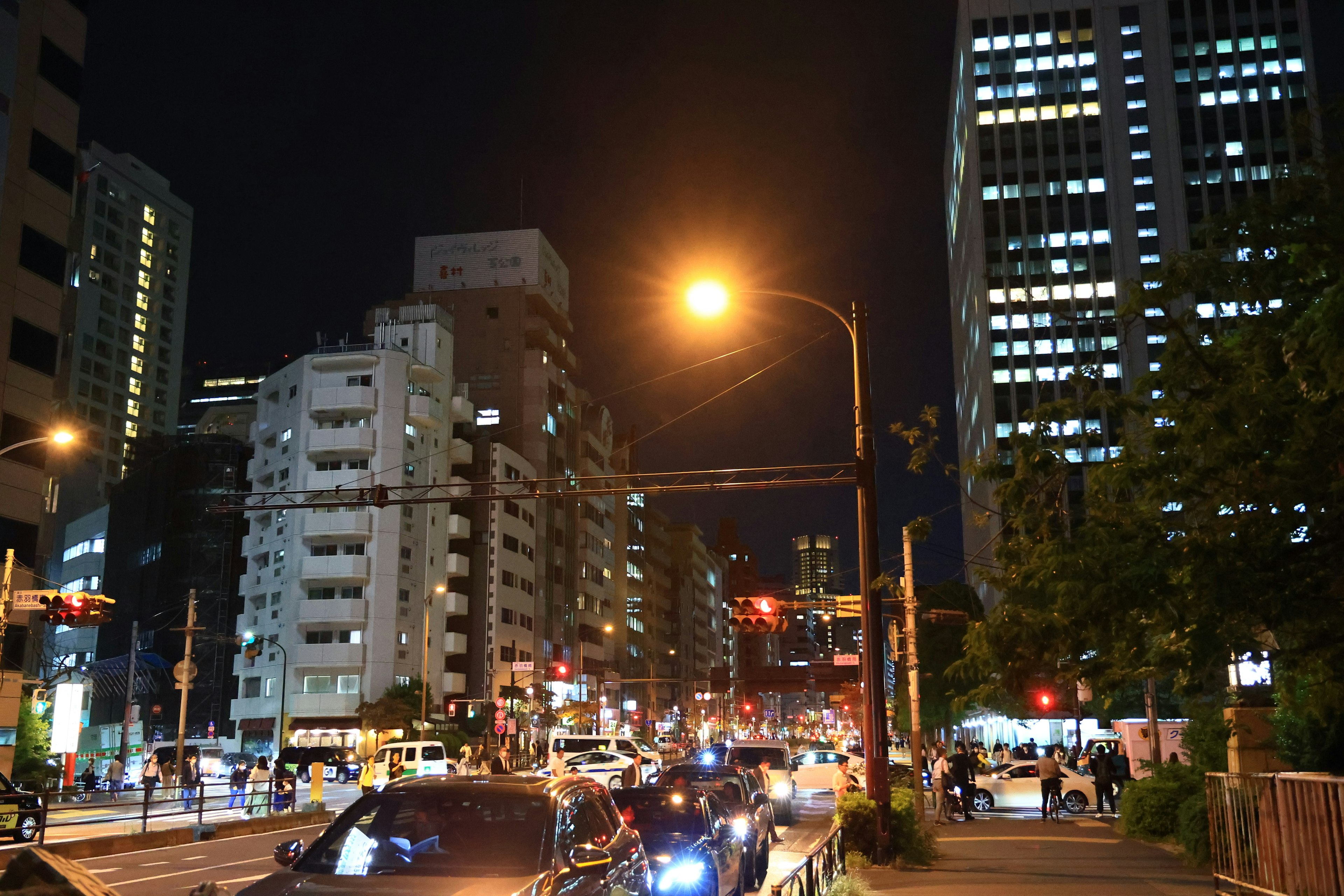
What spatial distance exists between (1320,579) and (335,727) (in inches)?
2864

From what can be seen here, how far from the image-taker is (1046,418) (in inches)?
560

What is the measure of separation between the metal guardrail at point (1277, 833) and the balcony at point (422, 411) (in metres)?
74.6

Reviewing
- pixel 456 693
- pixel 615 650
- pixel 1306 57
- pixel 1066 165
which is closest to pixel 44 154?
pixel 456 693

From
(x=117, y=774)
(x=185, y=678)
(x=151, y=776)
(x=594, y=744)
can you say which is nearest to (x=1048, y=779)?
(x=594, y=744)

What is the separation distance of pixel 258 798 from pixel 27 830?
19.6m

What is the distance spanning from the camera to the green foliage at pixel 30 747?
1682 inches

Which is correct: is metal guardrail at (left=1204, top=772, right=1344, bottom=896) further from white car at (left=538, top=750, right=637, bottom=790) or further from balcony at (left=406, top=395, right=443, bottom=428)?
balcony at (left=406, top=395, right=443, bottom=428)

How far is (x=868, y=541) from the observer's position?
62.5ft

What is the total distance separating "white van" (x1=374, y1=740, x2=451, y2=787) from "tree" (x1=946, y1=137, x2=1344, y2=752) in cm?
3694

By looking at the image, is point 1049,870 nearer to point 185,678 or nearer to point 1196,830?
point 1196,830

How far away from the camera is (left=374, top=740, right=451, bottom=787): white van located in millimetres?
Result: 47031

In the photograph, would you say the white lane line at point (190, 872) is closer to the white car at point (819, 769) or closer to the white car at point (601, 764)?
the white car at point (601, 764)

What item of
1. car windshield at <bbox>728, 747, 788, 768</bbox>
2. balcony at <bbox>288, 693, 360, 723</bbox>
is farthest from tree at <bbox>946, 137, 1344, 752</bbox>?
balcony at <bbox>288, 693, 360, 723</bbox>

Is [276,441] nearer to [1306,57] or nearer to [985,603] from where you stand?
[985,603]
